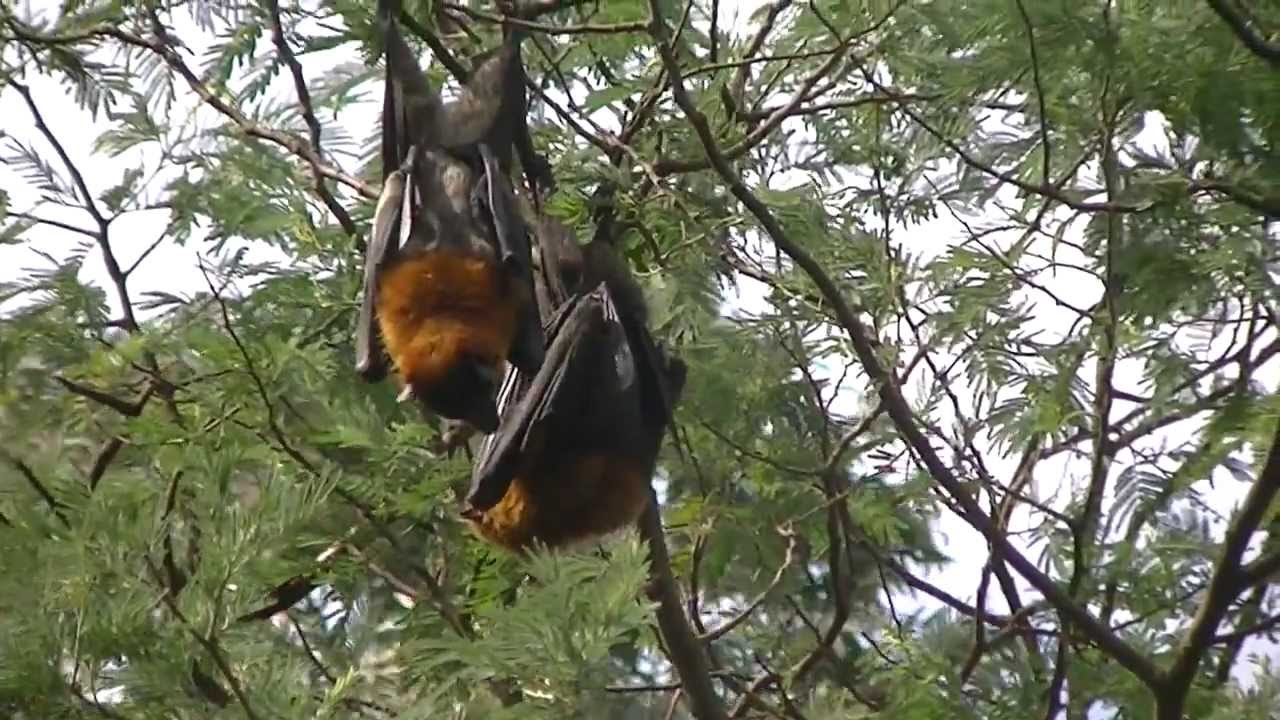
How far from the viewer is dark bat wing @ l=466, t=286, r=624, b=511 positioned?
12.2 feet

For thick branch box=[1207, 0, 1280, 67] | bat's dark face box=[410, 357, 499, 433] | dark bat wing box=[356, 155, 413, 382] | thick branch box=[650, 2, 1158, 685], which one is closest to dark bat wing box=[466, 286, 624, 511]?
bat's dark face box=[410, 357, 499, 433]

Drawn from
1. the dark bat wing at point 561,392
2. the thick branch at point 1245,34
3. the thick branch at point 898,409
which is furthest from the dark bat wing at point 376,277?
the thick branch at point 1245,34

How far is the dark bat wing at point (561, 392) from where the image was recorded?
371cm

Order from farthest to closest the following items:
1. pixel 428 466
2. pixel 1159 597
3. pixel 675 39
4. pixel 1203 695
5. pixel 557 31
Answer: pixel 1159 597 → pixel 1203 695 → pixel 428 466 → pixel 675 39 → pixel 557 31

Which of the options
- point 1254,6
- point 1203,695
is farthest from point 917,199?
point 1203,695

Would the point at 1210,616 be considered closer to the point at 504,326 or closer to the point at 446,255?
the point at 504,326

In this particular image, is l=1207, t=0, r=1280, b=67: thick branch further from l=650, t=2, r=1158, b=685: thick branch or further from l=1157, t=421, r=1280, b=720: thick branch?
l=1157, t=421, r=1280, b=720: thick branch

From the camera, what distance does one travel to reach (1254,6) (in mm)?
3713

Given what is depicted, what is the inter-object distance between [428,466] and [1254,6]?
2369 millimetres

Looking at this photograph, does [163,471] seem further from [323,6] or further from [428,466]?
[323,6]

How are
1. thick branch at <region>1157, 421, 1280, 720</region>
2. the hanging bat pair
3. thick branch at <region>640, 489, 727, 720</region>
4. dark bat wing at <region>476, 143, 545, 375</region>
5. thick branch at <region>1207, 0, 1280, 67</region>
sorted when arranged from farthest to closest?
1. thick branch at <region>640, 489, 727, 720</region>
2. thick branch at <region>1157, 421, 1280, 720</region>
3. dark bat wing at <region>476, 143, 545, 375</region>
4. the hanging bat pair
5. thick branch at <region>1207, 0, 1280, 67</region>

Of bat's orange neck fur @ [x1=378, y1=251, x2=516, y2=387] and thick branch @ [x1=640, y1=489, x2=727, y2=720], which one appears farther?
thick branch @ [x1=640, y1=489, x2=727, y2=720]

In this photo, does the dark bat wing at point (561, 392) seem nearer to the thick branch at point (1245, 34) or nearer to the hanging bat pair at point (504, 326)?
the hanging bat pair at point (504, 326)

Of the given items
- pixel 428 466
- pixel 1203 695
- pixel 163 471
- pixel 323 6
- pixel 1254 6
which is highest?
pixel 1254 6
